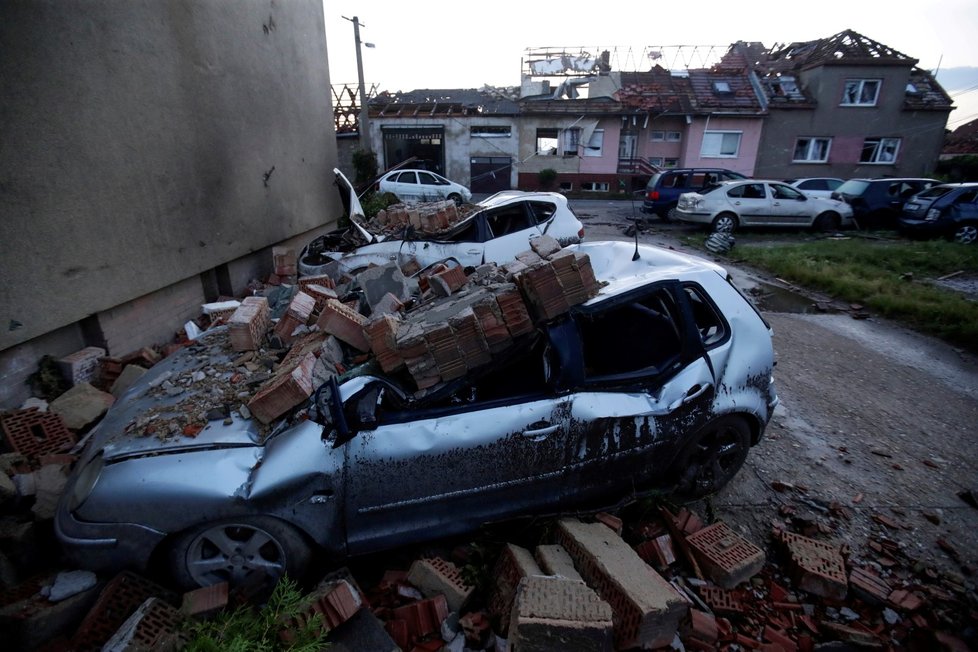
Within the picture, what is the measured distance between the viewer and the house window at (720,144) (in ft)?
79.4

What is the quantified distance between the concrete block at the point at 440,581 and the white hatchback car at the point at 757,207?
13.6 m

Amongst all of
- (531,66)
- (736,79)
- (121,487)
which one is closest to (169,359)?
(121,487)

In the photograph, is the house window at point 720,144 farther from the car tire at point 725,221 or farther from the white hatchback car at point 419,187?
the white hatchback car at point 419,187

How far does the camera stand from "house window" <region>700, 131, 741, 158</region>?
24203 mm

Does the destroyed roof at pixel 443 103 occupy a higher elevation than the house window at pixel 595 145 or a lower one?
higher

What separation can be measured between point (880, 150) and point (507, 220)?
26.7 meters

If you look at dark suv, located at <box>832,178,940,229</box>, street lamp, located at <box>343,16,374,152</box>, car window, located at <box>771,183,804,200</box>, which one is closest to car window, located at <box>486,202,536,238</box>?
car window, located at <box>771,183,804,200</box>

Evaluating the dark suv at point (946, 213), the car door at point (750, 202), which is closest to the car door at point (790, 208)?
the car door at point (750, 202)

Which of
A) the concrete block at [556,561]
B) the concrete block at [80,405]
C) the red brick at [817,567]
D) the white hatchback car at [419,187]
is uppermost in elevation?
the white hatchback car at [419,187]

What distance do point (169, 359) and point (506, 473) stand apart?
293cm

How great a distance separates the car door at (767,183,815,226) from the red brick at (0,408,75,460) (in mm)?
15807

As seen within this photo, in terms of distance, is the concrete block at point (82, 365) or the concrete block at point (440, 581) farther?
the concrete block at point (82, 365)

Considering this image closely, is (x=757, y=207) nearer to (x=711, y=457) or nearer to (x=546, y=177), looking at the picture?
(x=546, y=177)

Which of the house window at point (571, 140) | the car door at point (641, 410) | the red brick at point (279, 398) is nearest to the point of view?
the red brick at point (279, 398)
